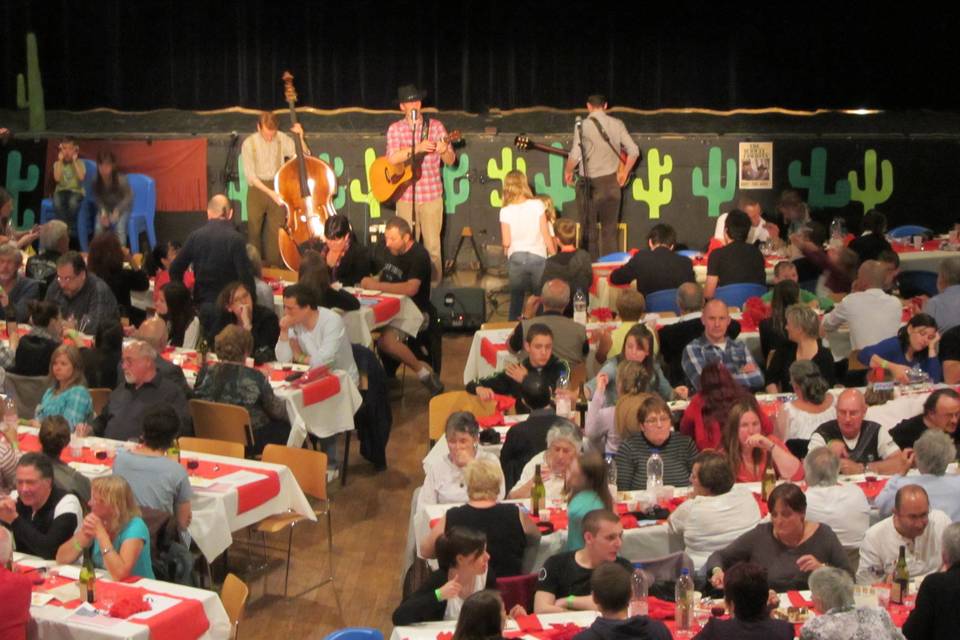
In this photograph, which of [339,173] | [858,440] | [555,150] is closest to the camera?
[858,440]

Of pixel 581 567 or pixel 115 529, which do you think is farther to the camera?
pixel 115 529

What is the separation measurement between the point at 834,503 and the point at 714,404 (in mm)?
1260

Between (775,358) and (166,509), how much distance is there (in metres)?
4.17

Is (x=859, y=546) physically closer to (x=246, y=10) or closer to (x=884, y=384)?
(x=884, y=384)

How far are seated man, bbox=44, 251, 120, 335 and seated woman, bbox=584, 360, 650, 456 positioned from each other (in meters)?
3.83

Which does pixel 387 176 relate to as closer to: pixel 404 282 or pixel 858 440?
pixel 404 282

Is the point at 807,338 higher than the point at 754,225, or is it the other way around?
the point at 754,225

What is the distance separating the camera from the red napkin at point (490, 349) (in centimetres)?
1080

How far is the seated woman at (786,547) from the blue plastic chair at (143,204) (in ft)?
35.6

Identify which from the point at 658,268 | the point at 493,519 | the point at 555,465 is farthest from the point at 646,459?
the point at 658,268

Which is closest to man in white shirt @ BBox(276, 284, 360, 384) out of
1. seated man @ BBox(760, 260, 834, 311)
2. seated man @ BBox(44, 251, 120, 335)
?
seated man @ BBox(44, 251, 120, 335)

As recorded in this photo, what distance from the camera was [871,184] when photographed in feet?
53.0

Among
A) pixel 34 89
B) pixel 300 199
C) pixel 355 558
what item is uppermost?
pixel 34 89

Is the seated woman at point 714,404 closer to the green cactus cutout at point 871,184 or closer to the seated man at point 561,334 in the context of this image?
the seated man at point 561,334
